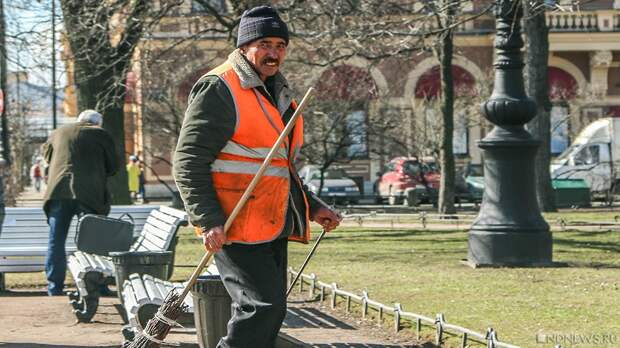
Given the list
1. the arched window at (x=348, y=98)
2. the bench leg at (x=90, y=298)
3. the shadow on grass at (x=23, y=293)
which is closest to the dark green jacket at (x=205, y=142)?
the bench leg at (x=90, y=298)

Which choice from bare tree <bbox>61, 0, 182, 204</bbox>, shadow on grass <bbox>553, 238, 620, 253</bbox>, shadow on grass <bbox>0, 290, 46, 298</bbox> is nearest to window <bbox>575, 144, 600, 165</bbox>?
bare tree <bbox>61, 0, 182, 204</bbox>

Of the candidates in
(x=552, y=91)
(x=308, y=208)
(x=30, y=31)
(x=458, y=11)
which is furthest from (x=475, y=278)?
(x=552, y=91)

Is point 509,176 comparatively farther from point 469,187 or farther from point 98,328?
point 469,187

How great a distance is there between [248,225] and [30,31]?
13.9 meters

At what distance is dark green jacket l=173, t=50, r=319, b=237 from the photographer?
5.88 m

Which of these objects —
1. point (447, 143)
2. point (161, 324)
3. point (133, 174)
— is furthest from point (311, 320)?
point (133, 174)

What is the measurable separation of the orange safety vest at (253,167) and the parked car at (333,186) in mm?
28845

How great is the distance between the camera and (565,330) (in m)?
8.53

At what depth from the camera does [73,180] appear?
11.5 meters

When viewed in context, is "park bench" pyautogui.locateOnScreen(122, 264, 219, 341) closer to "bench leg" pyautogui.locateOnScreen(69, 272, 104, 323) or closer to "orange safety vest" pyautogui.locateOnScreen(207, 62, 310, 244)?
"bench leg" pyautogui.locateOnScreen(69, 272, 104, 323)

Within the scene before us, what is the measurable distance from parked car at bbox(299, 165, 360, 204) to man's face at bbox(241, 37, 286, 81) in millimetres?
28789

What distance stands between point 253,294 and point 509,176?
7912 millimetres

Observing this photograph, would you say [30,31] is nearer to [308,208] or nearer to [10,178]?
[10,178]

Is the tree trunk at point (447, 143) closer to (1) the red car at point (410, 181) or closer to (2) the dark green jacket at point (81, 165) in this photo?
(1) the red car at point (410, 181)
